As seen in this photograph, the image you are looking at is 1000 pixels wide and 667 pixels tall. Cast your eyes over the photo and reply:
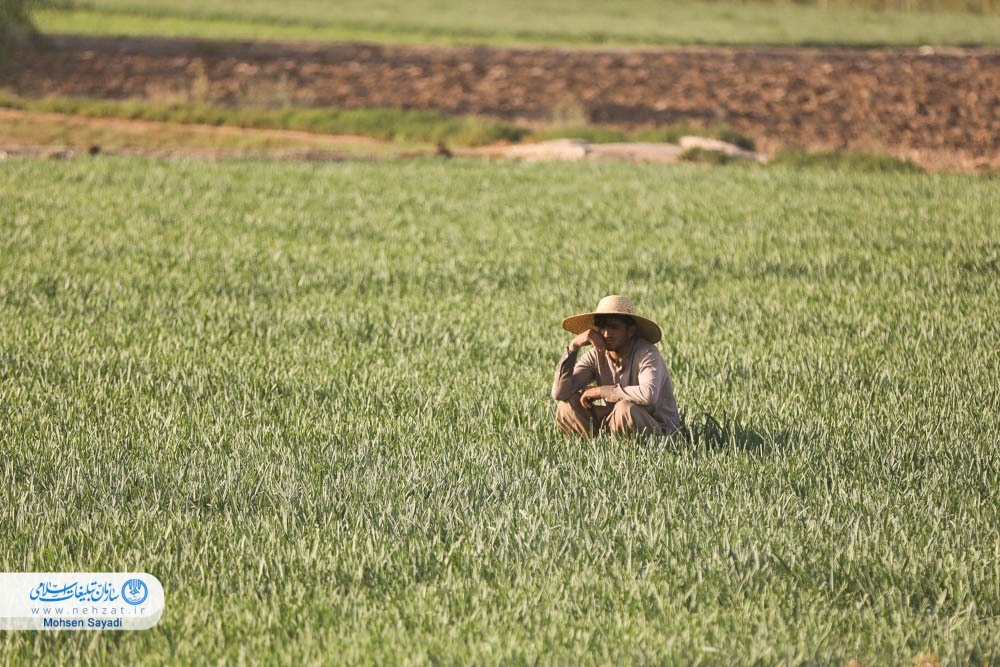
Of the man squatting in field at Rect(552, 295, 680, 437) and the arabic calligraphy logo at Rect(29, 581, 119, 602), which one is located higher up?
the man squatting in field at Rect(552, 295, 680, 437)

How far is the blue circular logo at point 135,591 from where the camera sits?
4.39 meters

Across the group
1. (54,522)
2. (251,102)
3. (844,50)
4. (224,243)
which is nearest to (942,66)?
(844,50)

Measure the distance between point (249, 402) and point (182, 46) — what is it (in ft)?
114

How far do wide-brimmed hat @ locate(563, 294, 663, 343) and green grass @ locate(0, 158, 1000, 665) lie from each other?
0.59 m

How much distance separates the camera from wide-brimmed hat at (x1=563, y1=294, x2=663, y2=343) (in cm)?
555

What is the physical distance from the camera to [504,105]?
3062 centimetres

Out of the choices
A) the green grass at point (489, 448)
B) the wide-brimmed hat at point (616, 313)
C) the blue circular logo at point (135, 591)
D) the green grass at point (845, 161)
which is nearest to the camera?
the green grass at point (489, 448)

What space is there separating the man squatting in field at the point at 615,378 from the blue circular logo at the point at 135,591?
225 cm

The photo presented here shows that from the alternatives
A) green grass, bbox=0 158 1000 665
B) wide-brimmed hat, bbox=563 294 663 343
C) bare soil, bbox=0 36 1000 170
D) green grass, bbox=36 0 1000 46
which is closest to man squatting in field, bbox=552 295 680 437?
wide-brimmed hat, bbox=563 294 663 343

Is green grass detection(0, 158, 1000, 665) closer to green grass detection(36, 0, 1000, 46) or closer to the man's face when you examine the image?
the man's face

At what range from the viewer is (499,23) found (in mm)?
50656

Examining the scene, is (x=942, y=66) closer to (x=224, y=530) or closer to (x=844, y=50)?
(x=844, y=50)

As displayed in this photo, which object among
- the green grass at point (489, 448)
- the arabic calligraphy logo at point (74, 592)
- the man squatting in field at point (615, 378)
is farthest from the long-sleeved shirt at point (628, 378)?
the arabic calligraphy logo at point (74, 592)

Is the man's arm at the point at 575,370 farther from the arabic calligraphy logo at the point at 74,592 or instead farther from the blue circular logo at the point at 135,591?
the arabic calligraphy logo at the point at 74,592
